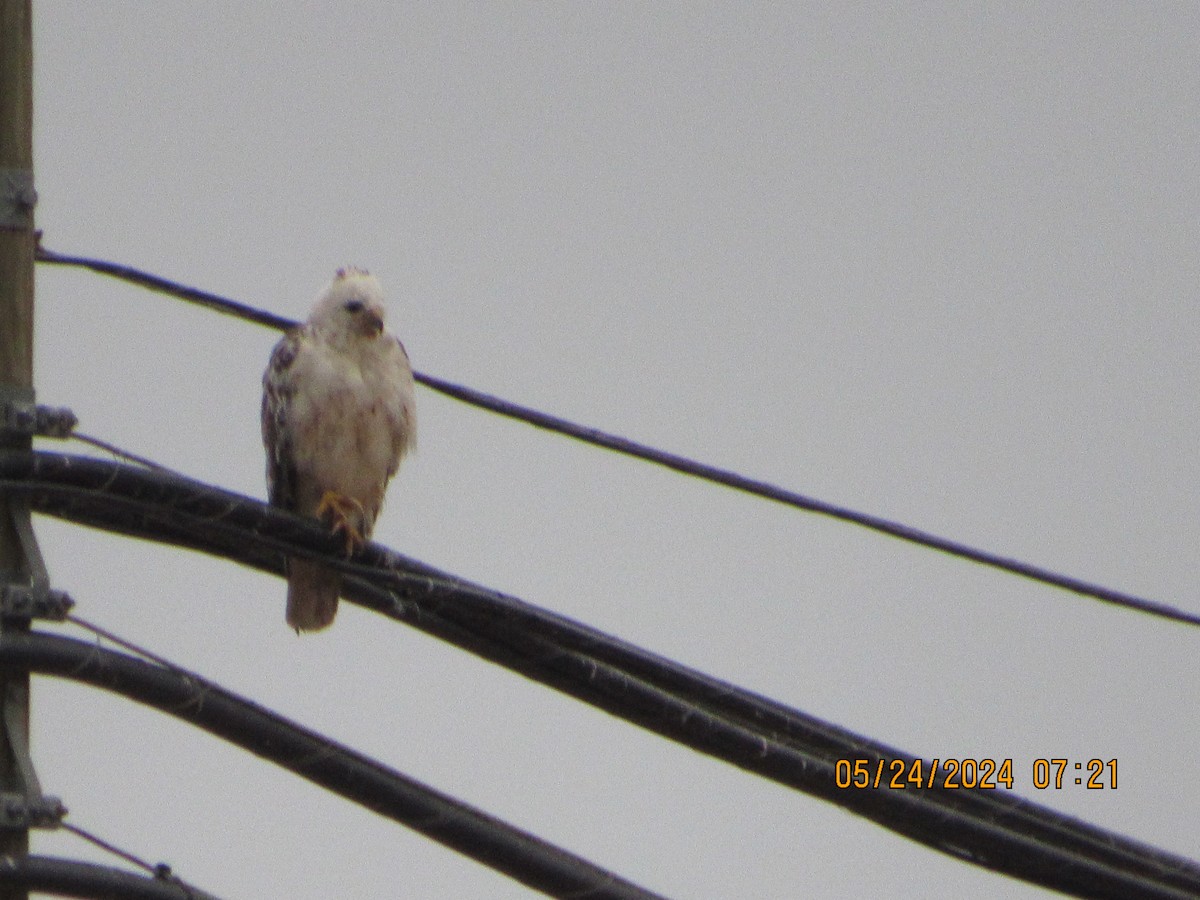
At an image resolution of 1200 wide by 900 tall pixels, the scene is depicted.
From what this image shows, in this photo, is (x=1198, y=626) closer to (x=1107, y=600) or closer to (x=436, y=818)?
(x=1107, y=600)

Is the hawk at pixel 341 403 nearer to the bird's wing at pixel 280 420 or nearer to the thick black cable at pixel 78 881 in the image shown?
the bird's wing at pixel 280 420

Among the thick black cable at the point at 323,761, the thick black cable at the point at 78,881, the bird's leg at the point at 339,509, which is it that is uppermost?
the bird's leg at the point at 339,509

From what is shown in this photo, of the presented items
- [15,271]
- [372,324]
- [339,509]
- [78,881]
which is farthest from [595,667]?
[372,324]

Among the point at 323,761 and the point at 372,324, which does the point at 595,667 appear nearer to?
the point at 323,761

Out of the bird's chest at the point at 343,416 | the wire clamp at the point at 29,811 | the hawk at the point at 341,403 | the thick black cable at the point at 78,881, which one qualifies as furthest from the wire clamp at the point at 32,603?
the bird's chest at the point at 343,416

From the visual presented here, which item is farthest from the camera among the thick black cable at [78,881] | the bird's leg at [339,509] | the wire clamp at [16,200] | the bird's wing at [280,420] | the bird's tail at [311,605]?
the bird's wing at [280,420]

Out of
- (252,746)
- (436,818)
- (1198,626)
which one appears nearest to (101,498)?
(252,746)
